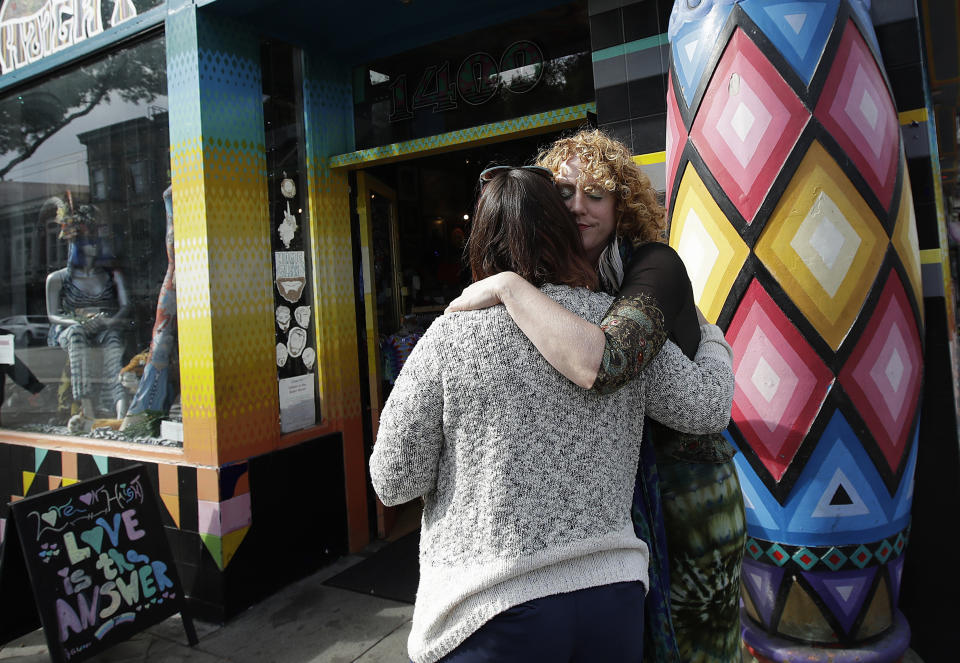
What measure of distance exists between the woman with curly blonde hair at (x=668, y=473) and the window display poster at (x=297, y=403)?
2909mm

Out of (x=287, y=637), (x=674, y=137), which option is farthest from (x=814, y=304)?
(x=287, y=637)

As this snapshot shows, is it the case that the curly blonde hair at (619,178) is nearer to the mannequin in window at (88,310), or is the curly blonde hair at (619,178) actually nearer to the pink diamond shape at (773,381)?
the pink diamond shape at (773,381)

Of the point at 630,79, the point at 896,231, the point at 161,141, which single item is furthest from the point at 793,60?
the point at 161,141

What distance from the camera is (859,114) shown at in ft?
7.27

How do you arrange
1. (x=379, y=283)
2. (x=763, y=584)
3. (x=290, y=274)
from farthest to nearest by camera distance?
(x=379, y=283), (x=290, y=274), (x=763, y=584)

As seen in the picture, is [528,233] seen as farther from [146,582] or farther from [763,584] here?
[146,582]

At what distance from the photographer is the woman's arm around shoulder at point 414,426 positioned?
1.24 metres

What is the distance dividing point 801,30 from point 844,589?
1881 millimetres

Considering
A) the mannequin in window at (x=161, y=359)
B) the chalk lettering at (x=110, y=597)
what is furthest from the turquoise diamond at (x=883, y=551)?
the mannequin in window at (x=161, y=359)

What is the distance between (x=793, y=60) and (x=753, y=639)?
202 centimetres

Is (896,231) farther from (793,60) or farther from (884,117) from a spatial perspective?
(793,60)

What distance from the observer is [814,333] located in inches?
86.3

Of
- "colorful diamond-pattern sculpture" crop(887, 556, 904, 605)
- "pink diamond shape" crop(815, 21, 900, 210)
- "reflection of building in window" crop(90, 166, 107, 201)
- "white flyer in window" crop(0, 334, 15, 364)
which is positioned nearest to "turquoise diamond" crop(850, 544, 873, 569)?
"colorful diamond-pattern sculpture" crop(887, 556, 904, 605)

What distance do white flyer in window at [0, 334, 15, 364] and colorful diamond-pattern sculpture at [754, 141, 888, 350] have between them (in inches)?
230
